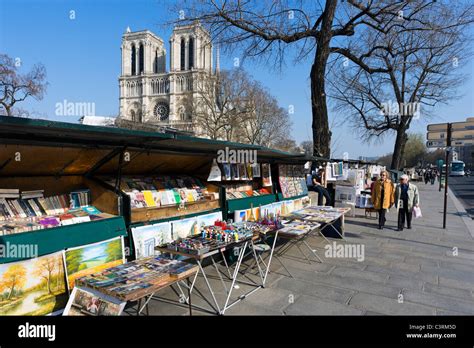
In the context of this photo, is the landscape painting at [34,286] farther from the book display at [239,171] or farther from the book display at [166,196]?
the book display at [239,171]

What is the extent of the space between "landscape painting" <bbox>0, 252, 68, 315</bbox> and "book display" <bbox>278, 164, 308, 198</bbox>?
18.4 feet

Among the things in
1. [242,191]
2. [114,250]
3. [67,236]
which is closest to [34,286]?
[67,236]

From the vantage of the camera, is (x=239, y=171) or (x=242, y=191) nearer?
(x=239, y=171)

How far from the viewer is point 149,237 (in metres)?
4.33

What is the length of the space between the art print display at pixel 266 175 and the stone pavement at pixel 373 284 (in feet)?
5.82

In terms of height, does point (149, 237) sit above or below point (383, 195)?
below

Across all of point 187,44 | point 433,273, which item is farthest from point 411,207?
point 187,44

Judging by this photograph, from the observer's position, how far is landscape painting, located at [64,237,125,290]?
3.28m

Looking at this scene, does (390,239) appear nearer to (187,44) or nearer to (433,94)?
(433,94)

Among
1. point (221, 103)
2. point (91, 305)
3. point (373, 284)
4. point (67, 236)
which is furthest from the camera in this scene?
point (221, 103)

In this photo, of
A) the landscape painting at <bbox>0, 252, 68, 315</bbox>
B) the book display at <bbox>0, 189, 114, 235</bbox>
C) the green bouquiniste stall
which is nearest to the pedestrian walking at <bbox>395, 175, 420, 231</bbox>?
the green bouquiniste stall

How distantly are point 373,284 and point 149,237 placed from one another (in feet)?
11.4

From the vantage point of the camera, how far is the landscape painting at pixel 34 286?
110 inches

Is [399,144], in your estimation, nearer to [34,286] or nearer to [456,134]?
[456,134]
